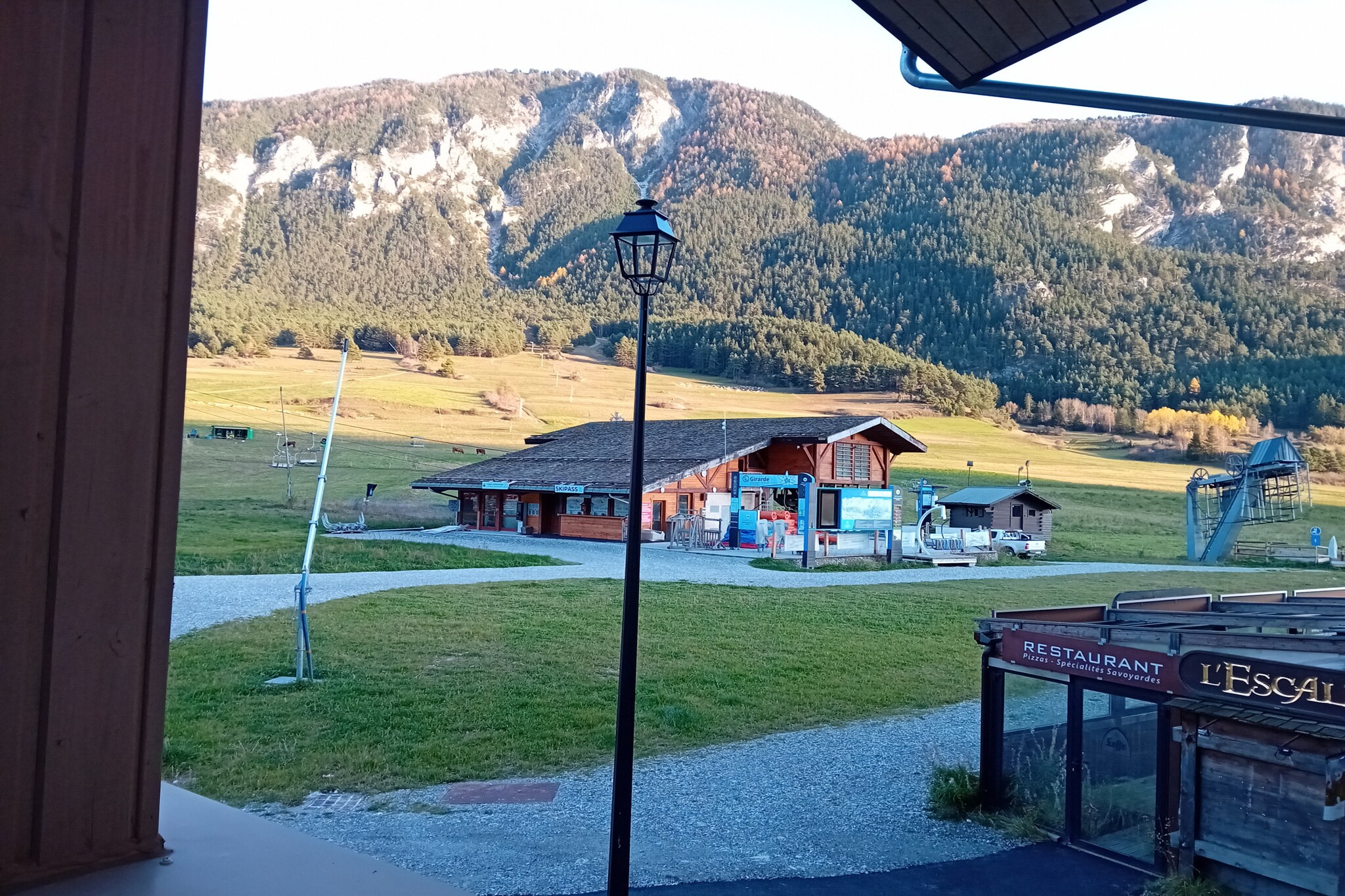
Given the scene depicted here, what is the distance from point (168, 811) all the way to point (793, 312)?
5927 inches

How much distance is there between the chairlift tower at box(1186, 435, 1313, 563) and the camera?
115 ft

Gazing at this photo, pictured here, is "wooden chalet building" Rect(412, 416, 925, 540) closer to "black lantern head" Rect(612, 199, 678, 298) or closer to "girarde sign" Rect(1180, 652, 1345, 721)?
"black lantern head" Rect(612, 199, 678, 298)

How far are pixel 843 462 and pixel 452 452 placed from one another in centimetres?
3471

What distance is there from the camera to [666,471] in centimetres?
3378

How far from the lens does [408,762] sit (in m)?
8.55

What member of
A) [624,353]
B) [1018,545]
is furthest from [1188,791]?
[624,353]

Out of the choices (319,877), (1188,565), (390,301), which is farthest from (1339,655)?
(390,301)

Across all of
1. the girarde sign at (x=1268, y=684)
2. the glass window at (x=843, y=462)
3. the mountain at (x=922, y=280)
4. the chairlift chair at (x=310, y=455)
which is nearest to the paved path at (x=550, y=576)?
the glass window at (x=843, y=462)

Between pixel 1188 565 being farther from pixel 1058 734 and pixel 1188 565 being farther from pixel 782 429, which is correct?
pixel 1058 734

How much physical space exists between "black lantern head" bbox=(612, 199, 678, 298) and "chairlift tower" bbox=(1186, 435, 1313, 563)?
34104 mm

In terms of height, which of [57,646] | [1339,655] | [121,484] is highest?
[121,484]

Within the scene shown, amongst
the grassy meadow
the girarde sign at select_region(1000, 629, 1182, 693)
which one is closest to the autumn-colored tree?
the grassy meadow

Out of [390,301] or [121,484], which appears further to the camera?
[390,301]

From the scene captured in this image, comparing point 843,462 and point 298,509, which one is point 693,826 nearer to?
point 843,462
